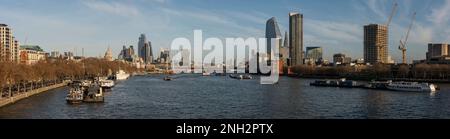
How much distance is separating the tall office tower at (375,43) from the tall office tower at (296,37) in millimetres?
19789

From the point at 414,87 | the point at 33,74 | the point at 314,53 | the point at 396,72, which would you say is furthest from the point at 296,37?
the point at 33,74

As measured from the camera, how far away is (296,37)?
13138 cm

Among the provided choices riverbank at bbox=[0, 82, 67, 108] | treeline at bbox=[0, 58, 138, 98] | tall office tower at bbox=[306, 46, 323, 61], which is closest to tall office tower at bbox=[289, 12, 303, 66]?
tall office tower at bbox=[306, 46, 323, 61]

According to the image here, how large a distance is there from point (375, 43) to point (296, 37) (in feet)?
92.0

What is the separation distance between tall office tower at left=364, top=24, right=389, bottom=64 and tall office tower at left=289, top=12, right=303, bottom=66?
64.9ft

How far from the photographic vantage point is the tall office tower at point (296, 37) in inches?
5054

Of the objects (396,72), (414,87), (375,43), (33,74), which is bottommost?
(414,87)

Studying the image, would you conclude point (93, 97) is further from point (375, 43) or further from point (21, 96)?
point (375, 43)

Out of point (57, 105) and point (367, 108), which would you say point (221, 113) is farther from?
point (57, 105)

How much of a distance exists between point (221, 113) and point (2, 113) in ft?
24.0

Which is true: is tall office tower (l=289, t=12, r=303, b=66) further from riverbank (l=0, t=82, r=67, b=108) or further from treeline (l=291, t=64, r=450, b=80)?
riverbank (l=0, t=82, r=67, b=108)

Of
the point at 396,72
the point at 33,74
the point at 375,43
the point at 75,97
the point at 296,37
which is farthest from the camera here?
the point at 296,37

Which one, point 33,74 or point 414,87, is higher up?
point 33,74
